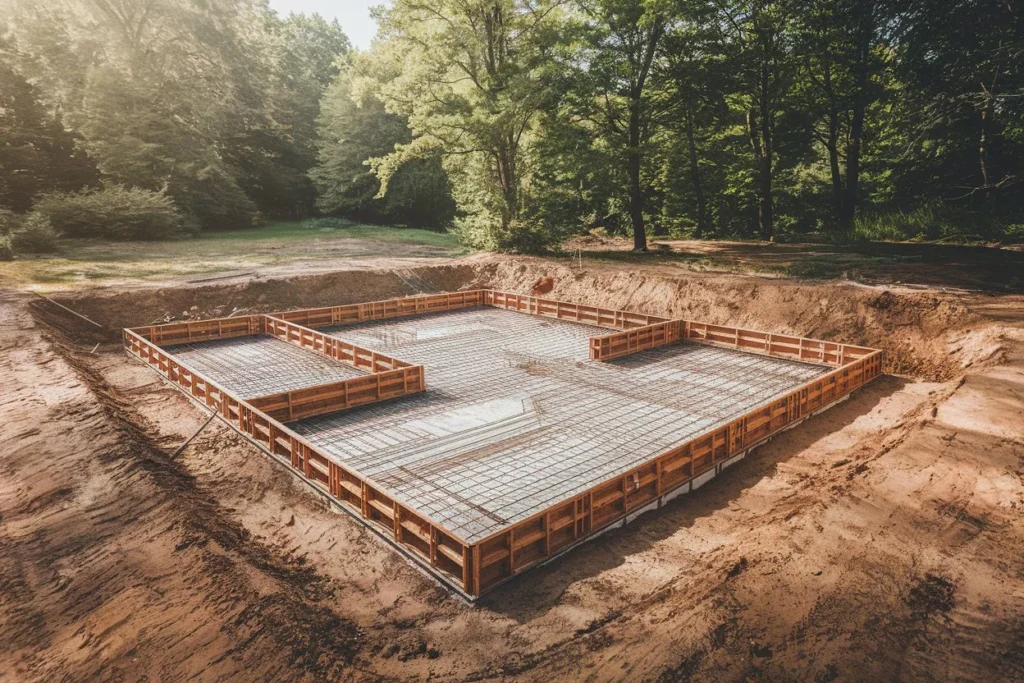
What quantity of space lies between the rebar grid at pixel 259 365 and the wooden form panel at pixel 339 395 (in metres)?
1.77

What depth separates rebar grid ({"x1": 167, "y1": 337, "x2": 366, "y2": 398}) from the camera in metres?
14.1

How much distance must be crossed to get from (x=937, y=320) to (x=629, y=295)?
944 cm

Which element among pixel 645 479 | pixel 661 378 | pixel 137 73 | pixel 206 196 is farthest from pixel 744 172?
pixel 137 73

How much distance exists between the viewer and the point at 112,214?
95.3ft

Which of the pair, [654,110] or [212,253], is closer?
[654,110]

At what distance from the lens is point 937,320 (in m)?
14.9

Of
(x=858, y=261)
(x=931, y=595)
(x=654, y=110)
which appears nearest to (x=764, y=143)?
(x=654, y=110)

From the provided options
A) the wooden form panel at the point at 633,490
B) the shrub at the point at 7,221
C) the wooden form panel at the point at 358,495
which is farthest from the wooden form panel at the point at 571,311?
the shrub at the point at 7,221

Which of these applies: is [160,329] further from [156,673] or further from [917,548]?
[917,548]

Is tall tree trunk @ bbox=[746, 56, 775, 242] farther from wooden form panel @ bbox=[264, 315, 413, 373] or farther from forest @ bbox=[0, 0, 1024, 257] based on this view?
wooden form panel @ bbox=[264, 315, 413, 373]

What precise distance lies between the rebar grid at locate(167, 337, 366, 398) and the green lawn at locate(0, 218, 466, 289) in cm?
624

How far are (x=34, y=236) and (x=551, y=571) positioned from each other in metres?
28.0

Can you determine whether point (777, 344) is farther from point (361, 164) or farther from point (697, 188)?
point (361, 164)

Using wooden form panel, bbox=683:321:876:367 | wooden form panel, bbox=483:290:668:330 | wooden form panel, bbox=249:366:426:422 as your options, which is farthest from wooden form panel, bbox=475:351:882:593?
wooden form panel, bbox=483:290:668:330
